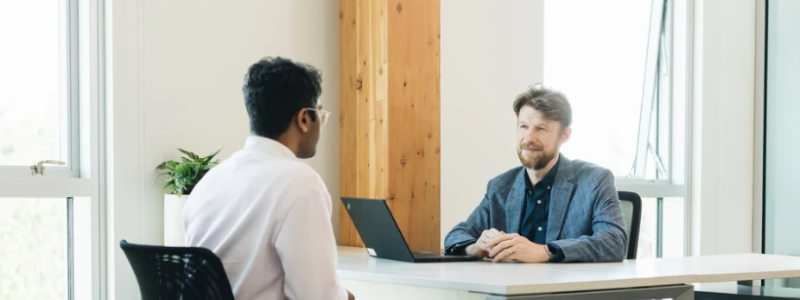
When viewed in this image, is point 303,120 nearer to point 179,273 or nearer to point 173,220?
point 179,273

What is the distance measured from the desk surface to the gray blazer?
0.07 metres

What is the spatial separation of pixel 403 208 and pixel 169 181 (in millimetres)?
1024

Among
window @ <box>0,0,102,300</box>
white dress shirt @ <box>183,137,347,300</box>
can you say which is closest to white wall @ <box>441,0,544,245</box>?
window @ <box>0,0,102,300</box>

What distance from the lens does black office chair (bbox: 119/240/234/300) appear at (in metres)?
1.81

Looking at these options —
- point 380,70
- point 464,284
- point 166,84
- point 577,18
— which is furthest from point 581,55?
point 464,284

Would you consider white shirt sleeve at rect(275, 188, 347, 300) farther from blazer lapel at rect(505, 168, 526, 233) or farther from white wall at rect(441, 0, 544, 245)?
white wall at rect(441, 0, 544, 245)

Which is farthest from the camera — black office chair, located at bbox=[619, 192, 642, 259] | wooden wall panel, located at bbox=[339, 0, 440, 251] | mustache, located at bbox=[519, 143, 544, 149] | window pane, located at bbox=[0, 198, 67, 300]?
wooden wall panel, located at bbox=[339, 0, 440, 251]

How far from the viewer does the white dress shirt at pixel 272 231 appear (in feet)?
6.27

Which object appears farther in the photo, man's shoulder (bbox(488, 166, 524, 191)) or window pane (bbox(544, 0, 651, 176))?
window pane (bbox(544, 0, 651, 176))

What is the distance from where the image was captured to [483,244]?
10.1 ft

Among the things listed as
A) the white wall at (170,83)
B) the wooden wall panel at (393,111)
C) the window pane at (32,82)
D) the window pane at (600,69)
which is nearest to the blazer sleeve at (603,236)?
the wooden wall panel at (393,111)

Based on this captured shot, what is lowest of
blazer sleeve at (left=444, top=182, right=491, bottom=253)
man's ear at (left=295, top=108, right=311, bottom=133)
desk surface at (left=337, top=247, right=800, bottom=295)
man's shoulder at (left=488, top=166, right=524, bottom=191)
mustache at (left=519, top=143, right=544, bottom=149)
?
desk surface at (left=337, top=247, right=800, bottom=295)

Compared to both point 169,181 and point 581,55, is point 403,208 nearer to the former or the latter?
point 169,181

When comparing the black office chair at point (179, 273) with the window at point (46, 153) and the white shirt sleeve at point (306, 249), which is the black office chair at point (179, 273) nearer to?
the white shirt sleeve at point (306, 249)
